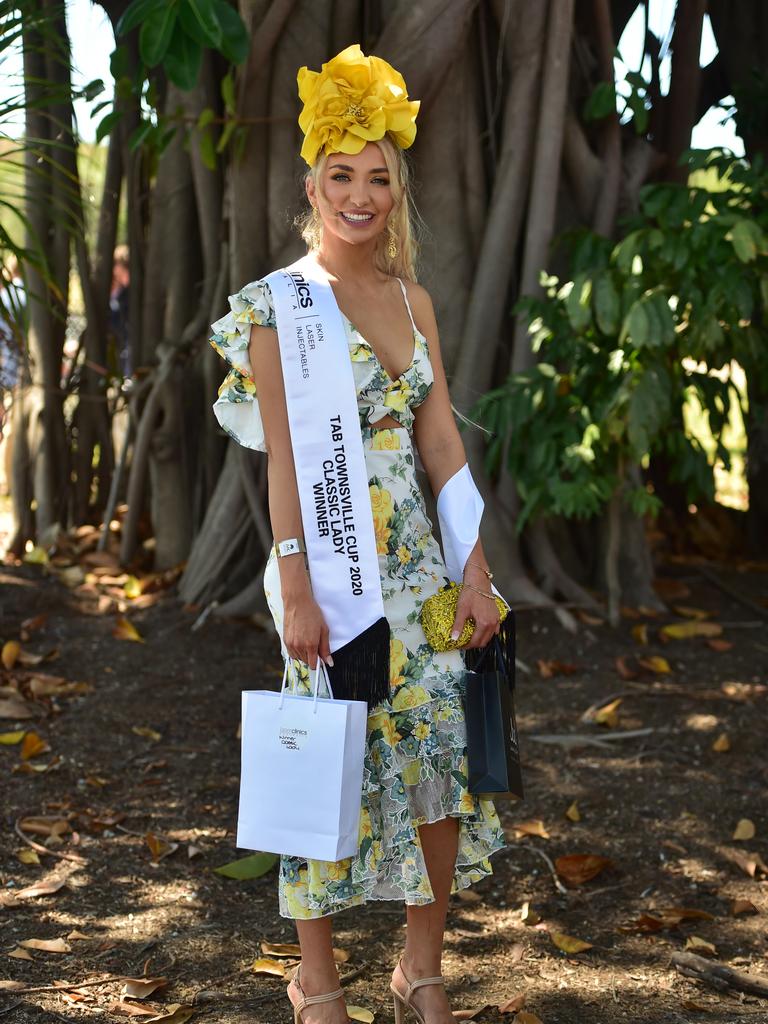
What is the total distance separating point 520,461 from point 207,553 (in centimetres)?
121

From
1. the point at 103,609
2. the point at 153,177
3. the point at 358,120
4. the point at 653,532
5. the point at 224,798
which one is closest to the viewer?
the point at 358,120

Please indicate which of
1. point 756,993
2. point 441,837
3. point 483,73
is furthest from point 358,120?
point 483,73

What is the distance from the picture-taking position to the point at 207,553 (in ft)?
14.7

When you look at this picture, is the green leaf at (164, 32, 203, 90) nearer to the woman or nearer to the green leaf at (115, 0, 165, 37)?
the green leaf at (115, 0, 165, 37)

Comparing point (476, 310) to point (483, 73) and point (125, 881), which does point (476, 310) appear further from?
point (125, 881)

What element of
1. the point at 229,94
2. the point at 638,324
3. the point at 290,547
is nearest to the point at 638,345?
the point at 638,324

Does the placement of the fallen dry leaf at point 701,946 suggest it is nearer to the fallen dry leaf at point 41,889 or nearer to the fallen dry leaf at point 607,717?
the fallen dry leaf at point 607,717

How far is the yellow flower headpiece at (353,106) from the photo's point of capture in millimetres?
2016

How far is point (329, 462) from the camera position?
1993 mm

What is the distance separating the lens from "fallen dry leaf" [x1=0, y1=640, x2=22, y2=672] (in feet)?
12.6

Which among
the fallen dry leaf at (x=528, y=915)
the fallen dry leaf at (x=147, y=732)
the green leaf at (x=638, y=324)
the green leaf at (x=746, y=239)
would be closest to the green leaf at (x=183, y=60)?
the green leaf at (x=638, y=324)

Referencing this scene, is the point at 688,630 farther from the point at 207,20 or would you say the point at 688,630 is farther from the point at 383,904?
the point at 207,20

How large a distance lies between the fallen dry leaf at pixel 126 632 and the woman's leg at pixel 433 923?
2.21 meters

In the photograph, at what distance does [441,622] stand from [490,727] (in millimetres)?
193
